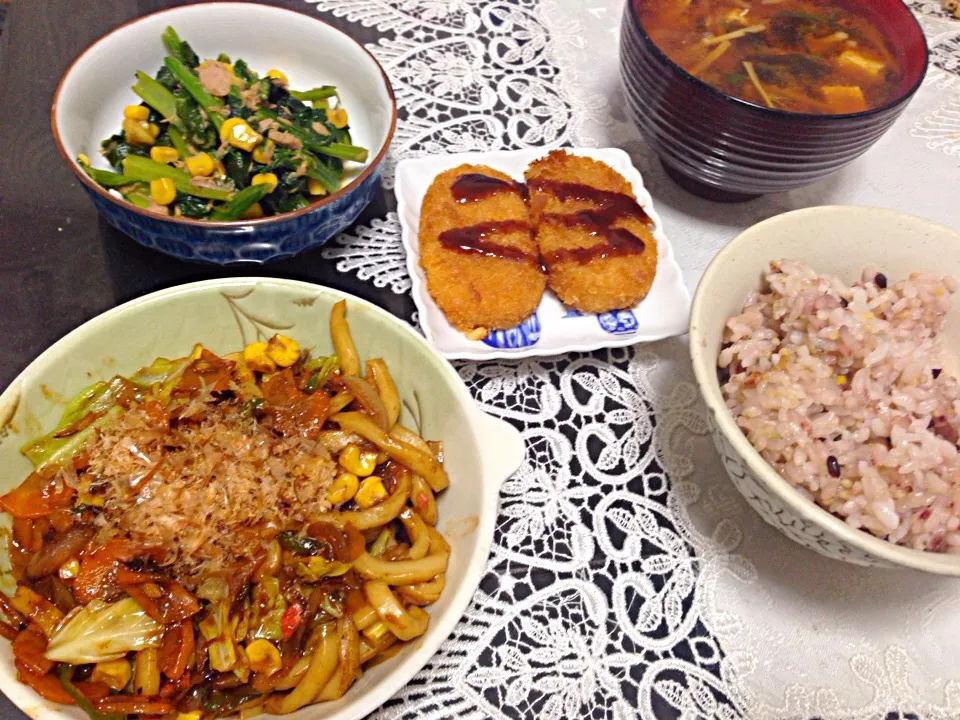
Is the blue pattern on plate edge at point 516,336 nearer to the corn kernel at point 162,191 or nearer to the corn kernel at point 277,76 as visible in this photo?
the corn kernel at point 162,191

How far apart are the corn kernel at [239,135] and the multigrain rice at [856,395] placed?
4.36 feet

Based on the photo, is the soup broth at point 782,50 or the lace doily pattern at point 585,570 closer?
the lace doily pattern at point 585,570

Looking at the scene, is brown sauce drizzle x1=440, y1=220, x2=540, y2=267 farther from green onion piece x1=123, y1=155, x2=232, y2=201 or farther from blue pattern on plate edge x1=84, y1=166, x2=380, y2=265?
green onion piece x1=123, y1=155, x2=232, y2=201

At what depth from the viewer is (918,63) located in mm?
1939

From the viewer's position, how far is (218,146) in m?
1.96

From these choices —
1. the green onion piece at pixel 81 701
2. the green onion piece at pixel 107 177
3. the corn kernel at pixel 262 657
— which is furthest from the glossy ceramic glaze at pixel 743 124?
the green onion piece at pixel 81 701

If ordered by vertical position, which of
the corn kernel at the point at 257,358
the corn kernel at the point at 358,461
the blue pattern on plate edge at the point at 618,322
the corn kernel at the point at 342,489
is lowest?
the blue pattern on plate edge at the point at 618,322

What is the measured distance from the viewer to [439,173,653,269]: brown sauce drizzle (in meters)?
1.92

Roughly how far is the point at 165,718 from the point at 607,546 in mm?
935

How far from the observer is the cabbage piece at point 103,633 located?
1.16 metres

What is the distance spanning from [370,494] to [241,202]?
87 cm

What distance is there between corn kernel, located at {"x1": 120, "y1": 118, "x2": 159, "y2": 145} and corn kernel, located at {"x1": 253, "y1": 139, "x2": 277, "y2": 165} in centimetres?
31

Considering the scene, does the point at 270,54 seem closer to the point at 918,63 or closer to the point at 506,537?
the point at 506,537

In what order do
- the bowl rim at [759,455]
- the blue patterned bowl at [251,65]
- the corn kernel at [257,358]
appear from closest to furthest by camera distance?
the bowl rim at [759,455] < the corn kernel at [257,358] < the blue patterned bowl at [251,65]
